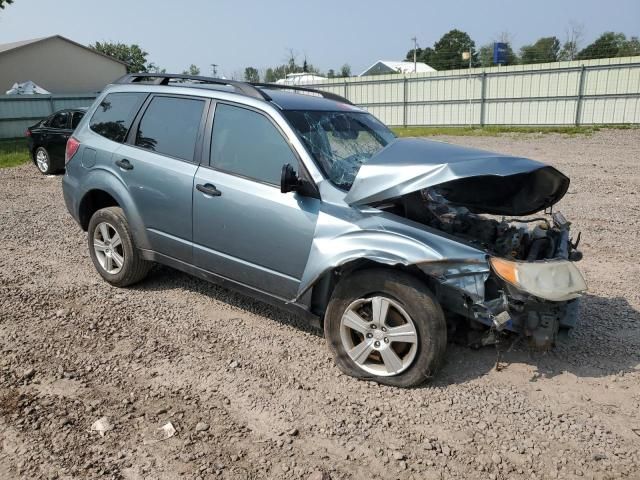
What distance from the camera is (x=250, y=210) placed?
3.80m

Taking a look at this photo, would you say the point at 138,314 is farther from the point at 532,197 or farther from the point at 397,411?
the point at 532,197

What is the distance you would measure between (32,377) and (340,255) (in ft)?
7.47

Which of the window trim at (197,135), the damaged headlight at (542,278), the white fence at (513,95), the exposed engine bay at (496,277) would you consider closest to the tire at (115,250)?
the window trim at (197,135)

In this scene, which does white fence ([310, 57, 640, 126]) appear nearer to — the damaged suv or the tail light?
the damaged suv

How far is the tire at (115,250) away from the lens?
4.79 meters

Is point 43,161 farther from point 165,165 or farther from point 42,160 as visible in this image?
point 165,165

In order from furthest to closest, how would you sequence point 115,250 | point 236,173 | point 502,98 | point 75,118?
point 502,98 < point 75,118 < point 115,250 < point 236,173

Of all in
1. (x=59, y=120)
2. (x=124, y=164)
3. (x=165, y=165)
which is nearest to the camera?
(x=165, y=165)

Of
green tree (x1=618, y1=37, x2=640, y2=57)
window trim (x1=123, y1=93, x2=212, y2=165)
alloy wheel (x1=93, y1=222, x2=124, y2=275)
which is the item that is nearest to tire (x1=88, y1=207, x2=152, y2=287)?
alloy wheel (x1=93, y1=222, x2=124, y2=275)

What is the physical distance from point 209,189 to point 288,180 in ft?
2.87

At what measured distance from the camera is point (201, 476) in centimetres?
264

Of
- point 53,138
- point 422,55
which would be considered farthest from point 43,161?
point 422,55

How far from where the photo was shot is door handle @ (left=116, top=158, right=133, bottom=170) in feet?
15.1

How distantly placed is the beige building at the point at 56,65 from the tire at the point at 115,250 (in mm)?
34650
